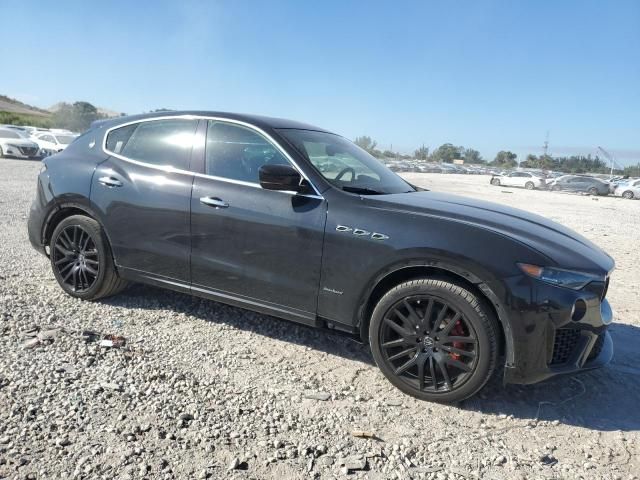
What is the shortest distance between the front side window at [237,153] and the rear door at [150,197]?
203 millimetres

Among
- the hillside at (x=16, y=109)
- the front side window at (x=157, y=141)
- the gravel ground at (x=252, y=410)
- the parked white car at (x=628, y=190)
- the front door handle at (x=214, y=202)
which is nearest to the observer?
the gravel ground at (x=252, y=410)

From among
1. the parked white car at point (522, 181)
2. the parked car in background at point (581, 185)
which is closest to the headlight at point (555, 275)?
the parked car in background at point (581, 185)

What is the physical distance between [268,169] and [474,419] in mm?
2079

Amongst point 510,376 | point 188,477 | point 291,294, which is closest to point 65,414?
point 188,477

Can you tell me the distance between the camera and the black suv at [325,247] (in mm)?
2957

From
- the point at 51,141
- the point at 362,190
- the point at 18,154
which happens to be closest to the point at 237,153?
the point at 362,190

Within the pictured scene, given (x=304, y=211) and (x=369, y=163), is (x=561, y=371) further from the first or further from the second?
(x=369, y=163)

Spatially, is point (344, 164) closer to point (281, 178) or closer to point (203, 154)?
point (281, 178)

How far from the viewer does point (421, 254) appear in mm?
3096

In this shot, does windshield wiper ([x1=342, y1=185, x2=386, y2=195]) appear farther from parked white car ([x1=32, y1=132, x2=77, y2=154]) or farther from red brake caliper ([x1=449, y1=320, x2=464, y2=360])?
parked white car ([x1=32, y1=132, x2=77, y2=154])

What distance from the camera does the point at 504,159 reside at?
11206cm

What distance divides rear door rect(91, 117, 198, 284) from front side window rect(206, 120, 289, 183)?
20cm

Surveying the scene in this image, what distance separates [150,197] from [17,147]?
2458 cm

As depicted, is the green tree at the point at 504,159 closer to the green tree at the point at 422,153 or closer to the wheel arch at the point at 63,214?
the green tree at the point at 422,153
